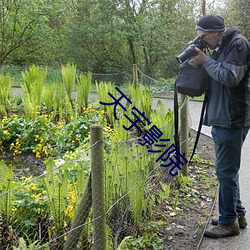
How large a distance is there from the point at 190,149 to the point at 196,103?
202 inches

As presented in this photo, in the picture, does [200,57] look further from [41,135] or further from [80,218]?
[41,135]

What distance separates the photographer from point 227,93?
9.88 ft

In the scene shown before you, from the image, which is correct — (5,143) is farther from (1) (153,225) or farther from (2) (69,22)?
(2) (69,22)

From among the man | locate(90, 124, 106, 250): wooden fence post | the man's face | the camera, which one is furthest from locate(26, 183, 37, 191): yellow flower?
the man's face

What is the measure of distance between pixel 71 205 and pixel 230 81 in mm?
1557

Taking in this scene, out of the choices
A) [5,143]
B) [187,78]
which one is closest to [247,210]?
[187,78]

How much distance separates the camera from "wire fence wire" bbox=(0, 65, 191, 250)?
9.25 feet

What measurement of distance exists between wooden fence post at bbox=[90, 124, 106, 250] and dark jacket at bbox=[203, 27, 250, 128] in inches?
43.8

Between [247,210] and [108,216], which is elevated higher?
[108,216]

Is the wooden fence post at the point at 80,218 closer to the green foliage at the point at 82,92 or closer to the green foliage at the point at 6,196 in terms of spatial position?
the green foliage at the point at 6,196

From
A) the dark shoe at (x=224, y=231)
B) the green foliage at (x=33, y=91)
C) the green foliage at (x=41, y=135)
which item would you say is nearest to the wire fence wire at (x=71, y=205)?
the dark shoe at (x=224, y=231)

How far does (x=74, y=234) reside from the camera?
2.56 meters

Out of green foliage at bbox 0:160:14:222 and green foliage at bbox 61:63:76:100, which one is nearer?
green foliage at bbox 0:160:14:222

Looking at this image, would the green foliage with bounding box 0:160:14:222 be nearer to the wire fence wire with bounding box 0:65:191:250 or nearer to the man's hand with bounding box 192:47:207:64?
the wire fence wire with bounding box 0:65:191:250
